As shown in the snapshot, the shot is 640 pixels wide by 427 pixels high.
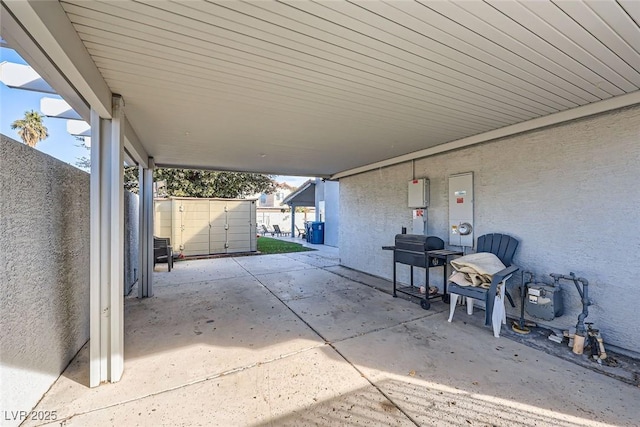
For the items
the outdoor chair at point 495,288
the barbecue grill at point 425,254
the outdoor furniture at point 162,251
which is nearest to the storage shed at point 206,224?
the outdoor furniture at point 162,251

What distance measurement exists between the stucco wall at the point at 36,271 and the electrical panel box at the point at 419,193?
15.7 ft

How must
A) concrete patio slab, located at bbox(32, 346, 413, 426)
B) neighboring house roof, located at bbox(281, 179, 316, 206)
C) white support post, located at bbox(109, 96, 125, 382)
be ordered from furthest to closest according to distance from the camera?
neighboring house roof, located at bbox(281, 179, 316, 206) → white support post, located at bbox(109, 96, 125, 382) → concrete patio slab, located at bbox(32, 346, 413, 426)

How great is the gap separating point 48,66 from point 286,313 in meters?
3.46

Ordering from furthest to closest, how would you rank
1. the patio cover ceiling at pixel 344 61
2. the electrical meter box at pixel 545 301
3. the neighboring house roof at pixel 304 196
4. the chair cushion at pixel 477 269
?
the neighboring house roof at pixel 304 196
the chair cushion at pixel 477 269
the electrical meter box at pixel 545 301
the patio cover ceiling at pixel 344 61

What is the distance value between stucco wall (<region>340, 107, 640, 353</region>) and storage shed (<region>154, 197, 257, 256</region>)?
7.49 meters

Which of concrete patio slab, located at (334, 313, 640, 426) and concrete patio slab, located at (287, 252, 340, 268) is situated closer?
concrete patio slab, located at (334, 313, 640, 426)

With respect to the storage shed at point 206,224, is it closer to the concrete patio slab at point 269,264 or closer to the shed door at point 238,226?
the shed door at point 238,226

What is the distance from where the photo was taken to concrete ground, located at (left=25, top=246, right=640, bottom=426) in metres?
1.92

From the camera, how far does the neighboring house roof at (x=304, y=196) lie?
48.2 feet

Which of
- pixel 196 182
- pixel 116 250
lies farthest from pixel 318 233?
pixel 116 250

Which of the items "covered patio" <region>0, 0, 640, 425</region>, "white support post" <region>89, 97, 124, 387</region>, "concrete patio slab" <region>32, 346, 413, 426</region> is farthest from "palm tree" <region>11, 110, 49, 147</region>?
"concrete patio slab" <region>32, 346, 413, 426</region>

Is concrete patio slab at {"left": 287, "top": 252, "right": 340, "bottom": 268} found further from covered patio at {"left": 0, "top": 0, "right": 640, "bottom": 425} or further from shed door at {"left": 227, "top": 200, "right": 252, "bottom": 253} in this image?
covered patio at {"left": 0, "top": 0, "right": 640, "bottom": 425}

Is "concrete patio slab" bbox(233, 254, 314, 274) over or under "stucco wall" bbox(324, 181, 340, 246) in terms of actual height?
under

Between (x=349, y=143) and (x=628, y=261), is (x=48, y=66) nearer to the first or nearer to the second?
(x=349, y=143)
